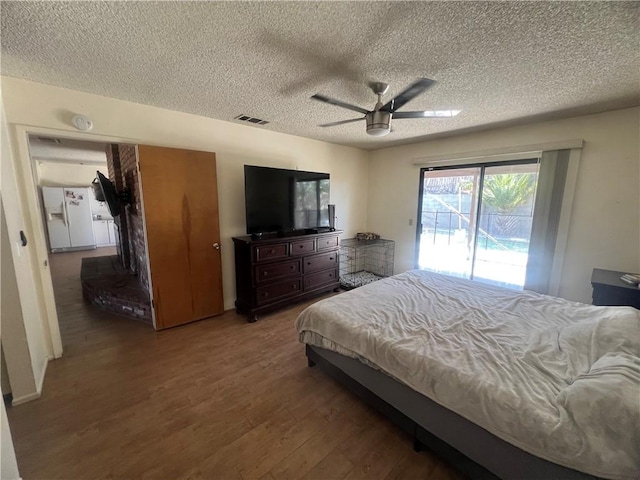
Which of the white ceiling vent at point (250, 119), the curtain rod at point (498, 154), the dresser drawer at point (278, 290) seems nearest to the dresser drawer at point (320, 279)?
the dresser drawer at point (278, 290)

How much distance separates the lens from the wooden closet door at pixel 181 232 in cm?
270

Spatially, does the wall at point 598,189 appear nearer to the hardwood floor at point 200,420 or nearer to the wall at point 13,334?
the hardwood floor at point 200,420

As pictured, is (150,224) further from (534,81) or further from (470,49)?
(534,81)

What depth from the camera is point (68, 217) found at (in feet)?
22.5

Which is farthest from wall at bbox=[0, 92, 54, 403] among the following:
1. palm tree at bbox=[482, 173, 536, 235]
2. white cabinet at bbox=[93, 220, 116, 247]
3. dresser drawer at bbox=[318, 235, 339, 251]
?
white cabinet at bbox=[93, 220, 116, 247]

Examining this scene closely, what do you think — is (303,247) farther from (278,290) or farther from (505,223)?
(505,223)

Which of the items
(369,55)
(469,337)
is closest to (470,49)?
(369,55)

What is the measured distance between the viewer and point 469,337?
1.65 m

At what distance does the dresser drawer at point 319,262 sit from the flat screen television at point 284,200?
0.49 metres

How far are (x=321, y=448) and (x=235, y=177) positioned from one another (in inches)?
120

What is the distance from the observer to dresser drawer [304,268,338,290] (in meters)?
3.67

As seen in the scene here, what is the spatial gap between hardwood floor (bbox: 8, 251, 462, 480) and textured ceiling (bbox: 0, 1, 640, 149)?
250 centimetres

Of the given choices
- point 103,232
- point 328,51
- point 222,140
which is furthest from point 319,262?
point 103,232

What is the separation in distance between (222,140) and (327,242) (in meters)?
2.03
